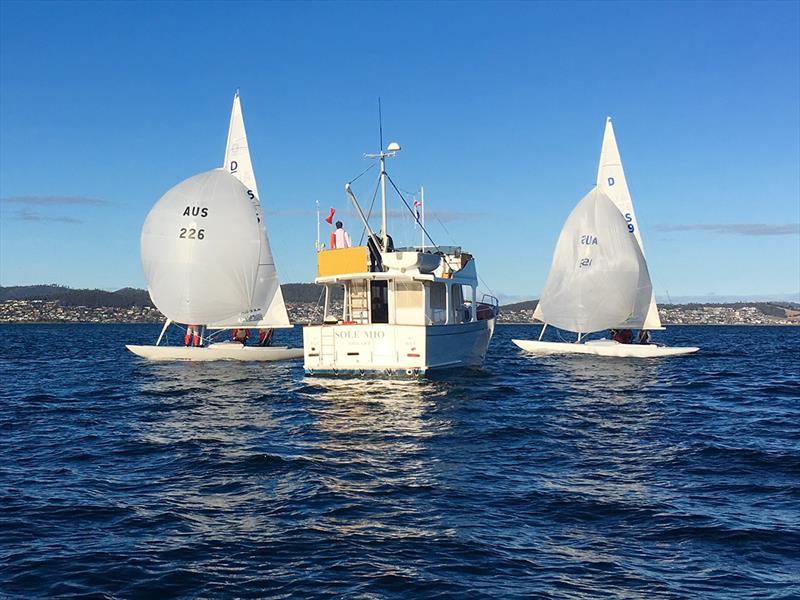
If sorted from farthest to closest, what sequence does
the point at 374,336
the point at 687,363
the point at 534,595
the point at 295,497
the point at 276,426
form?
the point at 687,363, the point at 374,336, the point at 276,426, the point at 295,497, the point at 534,595

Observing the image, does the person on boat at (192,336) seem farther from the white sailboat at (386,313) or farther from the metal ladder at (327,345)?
the metal ladder at (327,345)

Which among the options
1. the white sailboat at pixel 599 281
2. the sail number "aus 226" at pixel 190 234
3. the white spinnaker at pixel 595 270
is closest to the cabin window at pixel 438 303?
the sail number "aus 226" at pixel 190 234

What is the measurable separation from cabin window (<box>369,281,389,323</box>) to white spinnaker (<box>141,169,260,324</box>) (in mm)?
10773

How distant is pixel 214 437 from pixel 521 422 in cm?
752

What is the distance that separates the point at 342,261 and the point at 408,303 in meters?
2.73

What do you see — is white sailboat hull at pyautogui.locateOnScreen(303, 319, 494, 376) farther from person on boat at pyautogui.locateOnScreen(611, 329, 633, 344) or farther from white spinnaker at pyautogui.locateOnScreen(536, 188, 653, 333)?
person on boat at pyautogui.locateOnScreen(611, 329, 633, 344)

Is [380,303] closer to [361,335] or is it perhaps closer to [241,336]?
[361,335]

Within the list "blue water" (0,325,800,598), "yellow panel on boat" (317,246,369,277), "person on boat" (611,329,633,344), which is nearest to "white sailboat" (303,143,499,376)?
"yellow panel on boat" (317,246,369,277)

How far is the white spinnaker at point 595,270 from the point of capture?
40969 millimetres

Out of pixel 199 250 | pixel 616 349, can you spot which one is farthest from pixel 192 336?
pixel 616 349

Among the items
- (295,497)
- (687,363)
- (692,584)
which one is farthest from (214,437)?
(687,363)

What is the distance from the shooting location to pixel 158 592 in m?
7.85

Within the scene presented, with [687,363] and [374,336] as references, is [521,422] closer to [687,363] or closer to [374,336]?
[374,336]

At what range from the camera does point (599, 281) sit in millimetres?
40875
